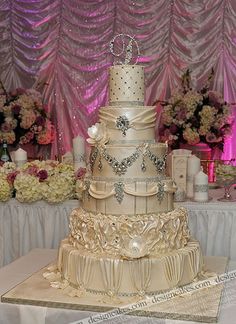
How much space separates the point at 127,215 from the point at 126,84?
0.59 metres

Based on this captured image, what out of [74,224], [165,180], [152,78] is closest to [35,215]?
[74,224]

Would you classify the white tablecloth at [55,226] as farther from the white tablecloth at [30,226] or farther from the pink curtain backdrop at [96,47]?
the pink curtain backdrop at [96,47]

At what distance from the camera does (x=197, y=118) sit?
3.89 m

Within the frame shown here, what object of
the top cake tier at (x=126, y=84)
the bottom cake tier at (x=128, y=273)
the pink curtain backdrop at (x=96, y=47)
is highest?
the pink curtain backdrop at (x=96, y=47)

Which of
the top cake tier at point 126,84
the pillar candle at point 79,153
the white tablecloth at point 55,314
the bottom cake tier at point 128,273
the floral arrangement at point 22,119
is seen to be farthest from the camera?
the floral arrangement at point 22,119

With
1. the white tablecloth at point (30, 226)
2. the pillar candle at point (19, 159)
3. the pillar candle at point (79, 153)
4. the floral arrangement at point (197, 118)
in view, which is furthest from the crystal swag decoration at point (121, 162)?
the floral arrangement at point (197, 118)

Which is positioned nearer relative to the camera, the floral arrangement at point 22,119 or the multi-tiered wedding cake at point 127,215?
the multi-tiered wedding cake at point 127,215

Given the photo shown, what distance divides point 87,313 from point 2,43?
3.69 meters

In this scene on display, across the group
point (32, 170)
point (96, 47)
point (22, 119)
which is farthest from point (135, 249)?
point (96, 47)

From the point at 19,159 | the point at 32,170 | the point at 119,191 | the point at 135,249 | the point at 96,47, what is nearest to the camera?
the point at 135,249

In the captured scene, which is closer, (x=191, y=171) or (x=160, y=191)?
(x=160, y=191)

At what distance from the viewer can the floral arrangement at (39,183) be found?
319 centimetres

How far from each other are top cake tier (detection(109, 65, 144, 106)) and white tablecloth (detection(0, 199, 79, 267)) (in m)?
1.09

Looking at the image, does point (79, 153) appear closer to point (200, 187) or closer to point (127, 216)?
point (200, 187)
